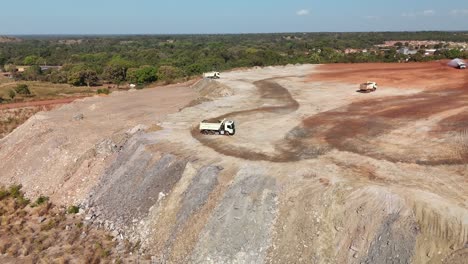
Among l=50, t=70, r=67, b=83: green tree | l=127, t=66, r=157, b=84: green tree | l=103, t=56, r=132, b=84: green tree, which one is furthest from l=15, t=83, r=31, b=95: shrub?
l=50, t=70, r=67, b=83: green tree

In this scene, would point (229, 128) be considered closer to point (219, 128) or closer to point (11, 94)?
point (219, 128)

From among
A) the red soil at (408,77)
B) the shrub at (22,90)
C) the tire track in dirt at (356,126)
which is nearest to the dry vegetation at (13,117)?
the shrub at (22,90)

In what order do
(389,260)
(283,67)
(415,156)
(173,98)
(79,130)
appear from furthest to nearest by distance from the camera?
(283,67), (173,98), (79,130), (415,156), (389,260)

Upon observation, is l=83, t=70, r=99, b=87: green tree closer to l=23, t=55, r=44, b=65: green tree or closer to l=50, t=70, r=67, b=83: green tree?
l=50, t=70, r=67, b=83: green tree

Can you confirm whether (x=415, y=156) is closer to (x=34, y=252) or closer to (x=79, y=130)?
(x=34, y=252)

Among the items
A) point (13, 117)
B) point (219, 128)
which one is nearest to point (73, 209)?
point (219, 128)

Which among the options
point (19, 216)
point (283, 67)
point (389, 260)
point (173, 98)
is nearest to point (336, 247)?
point (389, 260)
